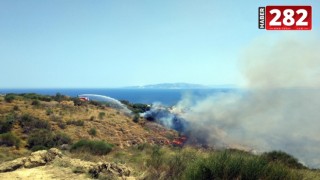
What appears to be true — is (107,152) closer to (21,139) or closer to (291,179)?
(21,139)

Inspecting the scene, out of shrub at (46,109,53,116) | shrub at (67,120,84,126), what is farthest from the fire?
shrub at (46,109,53,116)

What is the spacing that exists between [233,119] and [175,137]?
38.1ft

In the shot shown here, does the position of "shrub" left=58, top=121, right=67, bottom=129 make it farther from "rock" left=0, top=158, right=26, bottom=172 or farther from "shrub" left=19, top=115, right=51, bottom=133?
"rock" left=0, top=158, right=26, bottom=172

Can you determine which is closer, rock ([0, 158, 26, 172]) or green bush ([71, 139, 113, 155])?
rock ([0, 158, 26, 172])

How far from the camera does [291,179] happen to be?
1283cm

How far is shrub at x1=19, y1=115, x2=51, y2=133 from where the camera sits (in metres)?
41.5

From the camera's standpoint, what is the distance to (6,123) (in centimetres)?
4041

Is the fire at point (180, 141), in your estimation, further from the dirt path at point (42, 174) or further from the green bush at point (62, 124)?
the dirt path at point (42, 174)

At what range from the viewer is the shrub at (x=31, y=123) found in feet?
136

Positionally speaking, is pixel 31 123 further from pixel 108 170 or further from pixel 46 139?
pixel 108 170

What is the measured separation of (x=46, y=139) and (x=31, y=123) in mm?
6681

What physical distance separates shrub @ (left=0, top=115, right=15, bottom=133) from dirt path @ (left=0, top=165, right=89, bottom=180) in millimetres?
22627

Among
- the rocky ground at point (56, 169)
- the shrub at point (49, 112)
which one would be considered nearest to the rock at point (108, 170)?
the rocky ground at point (56, 169)

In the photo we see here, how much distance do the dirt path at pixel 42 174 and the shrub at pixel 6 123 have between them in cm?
2263
